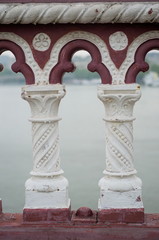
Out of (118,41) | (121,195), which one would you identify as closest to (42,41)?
(118,41)

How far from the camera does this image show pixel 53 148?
500 cm

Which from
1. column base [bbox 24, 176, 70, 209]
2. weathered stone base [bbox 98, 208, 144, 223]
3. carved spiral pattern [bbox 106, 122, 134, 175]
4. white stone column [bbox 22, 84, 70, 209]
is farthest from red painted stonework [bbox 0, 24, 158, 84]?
weathered stone base [bbox 98, 208, 144, 223]

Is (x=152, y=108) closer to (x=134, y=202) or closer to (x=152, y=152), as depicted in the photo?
(x=152, y=152)

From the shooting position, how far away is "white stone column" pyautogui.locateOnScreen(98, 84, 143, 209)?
4918 millimetres

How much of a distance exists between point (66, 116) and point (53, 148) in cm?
1852

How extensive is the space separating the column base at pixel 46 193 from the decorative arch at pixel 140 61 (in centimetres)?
95

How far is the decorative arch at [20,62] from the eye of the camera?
4953mm

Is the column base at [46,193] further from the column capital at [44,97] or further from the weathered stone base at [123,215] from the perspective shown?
the column capital at [44,97]

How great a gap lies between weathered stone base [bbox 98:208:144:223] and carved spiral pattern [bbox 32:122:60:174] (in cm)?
53

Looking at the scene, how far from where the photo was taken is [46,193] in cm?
502

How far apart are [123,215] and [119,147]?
516mm

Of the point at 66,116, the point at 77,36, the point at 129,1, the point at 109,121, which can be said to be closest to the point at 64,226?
the point at 109,121

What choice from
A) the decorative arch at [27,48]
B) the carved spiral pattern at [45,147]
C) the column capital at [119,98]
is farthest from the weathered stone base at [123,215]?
the decorative arch at [27,48]

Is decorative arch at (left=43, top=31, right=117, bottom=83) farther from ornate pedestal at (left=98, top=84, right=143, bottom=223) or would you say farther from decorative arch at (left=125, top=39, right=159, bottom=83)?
ornate pedestal at (left=98, top=84, right=143, bottom=223)
